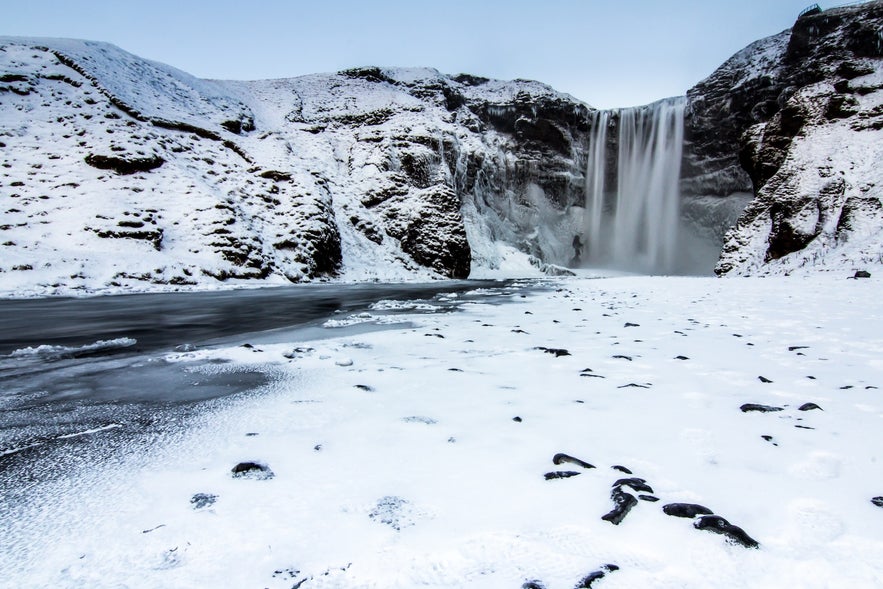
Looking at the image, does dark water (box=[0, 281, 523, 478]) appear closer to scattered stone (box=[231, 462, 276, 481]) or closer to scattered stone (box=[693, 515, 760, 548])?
scattered stone (box=[231, 462, 276, 481])

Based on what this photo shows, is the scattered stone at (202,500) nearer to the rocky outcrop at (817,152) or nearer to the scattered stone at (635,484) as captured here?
the scattered stone at (635,484)

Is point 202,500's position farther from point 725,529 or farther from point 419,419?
point 725,529

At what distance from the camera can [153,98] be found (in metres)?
25.4

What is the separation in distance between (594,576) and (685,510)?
528 mm

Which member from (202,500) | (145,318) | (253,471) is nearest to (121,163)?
(145,318)

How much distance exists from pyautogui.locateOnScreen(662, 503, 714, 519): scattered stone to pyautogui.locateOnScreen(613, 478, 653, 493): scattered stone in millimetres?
120

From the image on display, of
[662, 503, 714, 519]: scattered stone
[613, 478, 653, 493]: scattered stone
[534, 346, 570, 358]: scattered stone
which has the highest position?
[662, 503, 714, 519]: scattered stone

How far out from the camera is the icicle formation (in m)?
41.8

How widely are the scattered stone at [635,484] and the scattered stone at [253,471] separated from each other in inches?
56.2

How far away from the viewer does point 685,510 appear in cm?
156

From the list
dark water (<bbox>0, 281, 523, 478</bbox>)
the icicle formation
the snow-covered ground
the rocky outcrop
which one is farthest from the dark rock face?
the icicle formation

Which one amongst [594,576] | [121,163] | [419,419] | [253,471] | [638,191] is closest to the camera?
[594,576]

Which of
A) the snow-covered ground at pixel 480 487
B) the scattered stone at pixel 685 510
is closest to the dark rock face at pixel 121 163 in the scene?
the snow-covered ground at pixel 480 487

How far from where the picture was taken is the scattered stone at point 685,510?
1.54 m
